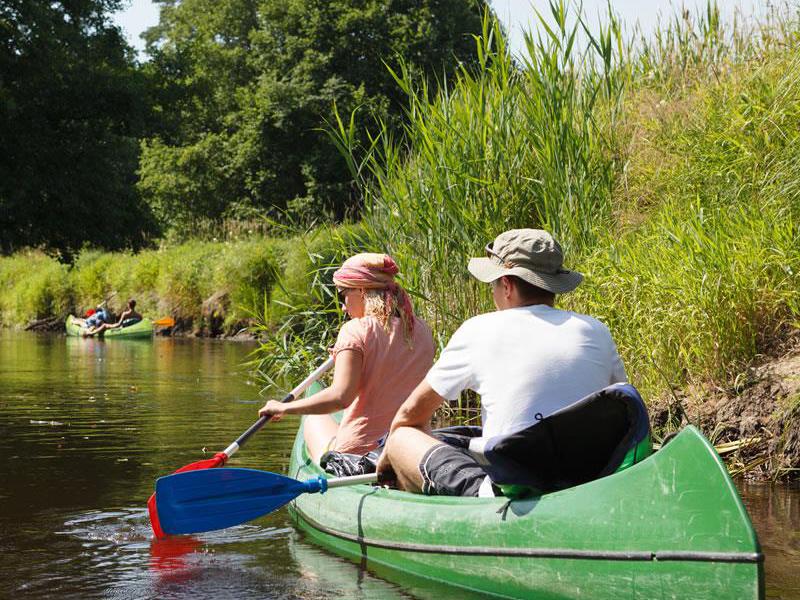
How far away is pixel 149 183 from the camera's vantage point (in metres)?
40.8

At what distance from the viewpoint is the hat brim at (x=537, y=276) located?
452 cm

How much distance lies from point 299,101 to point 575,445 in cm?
3377

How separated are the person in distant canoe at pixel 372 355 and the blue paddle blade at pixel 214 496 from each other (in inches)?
17.9

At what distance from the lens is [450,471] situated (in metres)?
4.97

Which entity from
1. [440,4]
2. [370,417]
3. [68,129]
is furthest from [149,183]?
[370,417]

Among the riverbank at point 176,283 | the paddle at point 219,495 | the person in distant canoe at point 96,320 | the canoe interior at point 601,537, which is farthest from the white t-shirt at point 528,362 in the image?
the person in distant canoe at point 96,320

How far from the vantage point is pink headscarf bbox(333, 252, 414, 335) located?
5797 millimetres

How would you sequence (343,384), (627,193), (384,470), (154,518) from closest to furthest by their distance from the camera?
(384,470) < (343,384) < (154,518) < (627,193)

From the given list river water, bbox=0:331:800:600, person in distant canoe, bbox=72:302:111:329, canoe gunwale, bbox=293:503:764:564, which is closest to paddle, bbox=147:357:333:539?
river water, bbox=0:331:800:600

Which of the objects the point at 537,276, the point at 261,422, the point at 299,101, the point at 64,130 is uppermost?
the point at 299,101

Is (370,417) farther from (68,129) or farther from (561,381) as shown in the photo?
(68,129)

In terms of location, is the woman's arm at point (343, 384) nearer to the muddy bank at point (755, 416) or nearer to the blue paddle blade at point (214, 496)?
the blue paddle blade at point (214, 496)

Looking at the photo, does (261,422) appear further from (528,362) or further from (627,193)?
(627,193)

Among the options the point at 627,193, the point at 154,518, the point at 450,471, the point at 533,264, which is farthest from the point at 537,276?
the point at 627,193
